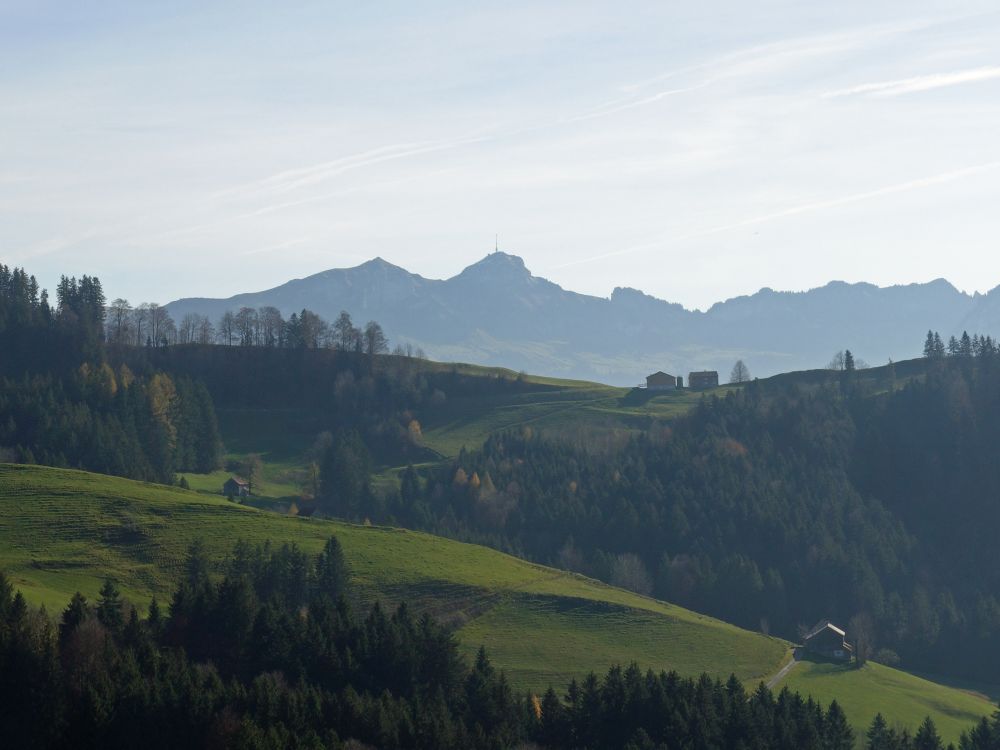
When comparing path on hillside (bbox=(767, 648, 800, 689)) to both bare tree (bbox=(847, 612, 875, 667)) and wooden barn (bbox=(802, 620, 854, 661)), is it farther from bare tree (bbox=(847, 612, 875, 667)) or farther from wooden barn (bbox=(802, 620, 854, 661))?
bare tree (bbox=(847, 612, 875, 667))

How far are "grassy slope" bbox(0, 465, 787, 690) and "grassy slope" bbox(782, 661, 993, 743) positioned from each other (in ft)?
12.8

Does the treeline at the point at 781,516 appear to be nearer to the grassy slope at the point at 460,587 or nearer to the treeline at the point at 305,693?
the grassy slope at the point at 460,587

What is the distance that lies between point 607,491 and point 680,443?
1822 cm

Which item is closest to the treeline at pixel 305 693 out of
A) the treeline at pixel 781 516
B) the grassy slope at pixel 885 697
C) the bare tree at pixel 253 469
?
the grassy slope at pixel 885 697

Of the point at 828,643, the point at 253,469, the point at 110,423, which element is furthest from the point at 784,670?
the point at 110,423

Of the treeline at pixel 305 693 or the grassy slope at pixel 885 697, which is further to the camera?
the grassy slope at pixel 885 697

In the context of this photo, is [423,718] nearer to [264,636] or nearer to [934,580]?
[264,636]

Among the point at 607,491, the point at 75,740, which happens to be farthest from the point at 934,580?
the point at 75,740

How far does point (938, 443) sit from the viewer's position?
639 feet

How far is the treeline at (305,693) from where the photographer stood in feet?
236

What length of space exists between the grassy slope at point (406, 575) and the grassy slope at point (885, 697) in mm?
3904

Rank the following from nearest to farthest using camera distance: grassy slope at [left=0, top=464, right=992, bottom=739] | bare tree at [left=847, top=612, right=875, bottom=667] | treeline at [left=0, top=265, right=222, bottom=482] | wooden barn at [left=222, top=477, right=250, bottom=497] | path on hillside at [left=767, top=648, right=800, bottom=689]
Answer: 1. grassy slope at [left=0, top=464, right=992, bottom=739]
2. path on hillside at [left=767, top=648, right=800, bottom=689]
3. bare tree at [left=847, top=612, right=875, bottom=667]
4. treeline at [left=0, top=265, right=222, bottom=482]
5. wooden barn at [left=222, top=477, right=250, bottom=497]

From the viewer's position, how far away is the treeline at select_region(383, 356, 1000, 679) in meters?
152

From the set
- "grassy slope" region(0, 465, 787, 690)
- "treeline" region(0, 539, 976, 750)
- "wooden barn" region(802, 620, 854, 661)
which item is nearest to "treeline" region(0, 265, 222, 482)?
"grassy slope" region(0, 465, 787, 690)
